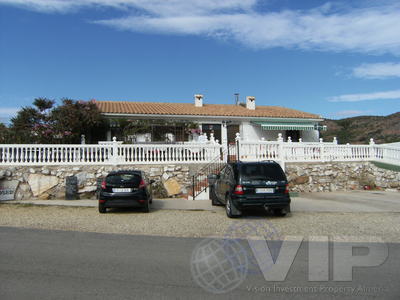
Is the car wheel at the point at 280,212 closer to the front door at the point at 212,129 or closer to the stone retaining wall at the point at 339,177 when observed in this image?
the stone retaining wall at the point at 339,177

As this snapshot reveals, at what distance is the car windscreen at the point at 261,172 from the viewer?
8977mm

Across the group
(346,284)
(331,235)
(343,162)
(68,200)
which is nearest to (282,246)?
(331,235)

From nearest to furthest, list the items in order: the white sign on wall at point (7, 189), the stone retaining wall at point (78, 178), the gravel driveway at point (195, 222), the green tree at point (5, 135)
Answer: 1. the gravel driveway at point (195, 222)
2. the white sign on wall at point (7, 189)
3. the stone retaining wall at point (78, 178)
4. the green tree at point (5, 135)

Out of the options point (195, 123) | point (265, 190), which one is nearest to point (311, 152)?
point (195, 123)

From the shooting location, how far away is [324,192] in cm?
1588

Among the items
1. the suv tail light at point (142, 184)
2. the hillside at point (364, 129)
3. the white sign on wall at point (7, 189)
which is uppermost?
the hillside at point (364, 129)

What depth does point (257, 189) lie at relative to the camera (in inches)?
348

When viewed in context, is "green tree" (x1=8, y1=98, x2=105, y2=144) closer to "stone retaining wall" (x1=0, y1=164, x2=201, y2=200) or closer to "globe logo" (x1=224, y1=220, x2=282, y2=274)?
"stone retaining wall" (x1=0, y1=164, x2=201, y2=200)

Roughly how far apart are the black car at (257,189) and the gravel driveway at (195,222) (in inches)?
17.0

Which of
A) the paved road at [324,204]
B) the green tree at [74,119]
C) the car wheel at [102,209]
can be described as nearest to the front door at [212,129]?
the green tree at [74,119]

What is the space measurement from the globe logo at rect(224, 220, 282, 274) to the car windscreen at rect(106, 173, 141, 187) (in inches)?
141

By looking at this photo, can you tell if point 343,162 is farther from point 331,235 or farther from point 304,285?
point 304,285

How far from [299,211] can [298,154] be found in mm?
6406

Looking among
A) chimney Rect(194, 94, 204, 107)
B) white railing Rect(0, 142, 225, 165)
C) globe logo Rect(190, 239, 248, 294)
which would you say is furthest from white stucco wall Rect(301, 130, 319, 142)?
globe logo Rect(190, 239, 248, 294)
